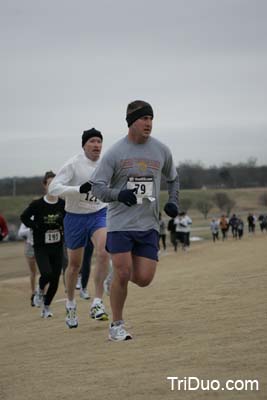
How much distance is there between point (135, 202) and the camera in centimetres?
767

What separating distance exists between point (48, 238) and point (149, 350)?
475cm

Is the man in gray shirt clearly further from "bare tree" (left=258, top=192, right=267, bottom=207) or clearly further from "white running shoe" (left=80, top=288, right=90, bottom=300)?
"bare tree" (left=258, top=192, right=267, bottom=207)

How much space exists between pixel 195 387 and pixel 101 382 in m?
0.88

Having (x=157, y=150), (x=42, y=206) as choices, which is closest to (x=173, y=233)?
(x=42, y=206)

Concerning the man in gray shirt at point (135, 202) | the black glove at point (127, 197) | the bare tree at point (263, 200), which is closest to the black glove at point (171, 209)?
the man in gray shirt at point (135, 202)

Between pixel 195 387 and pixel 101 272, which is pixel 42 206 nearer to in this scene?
pixel 101 272

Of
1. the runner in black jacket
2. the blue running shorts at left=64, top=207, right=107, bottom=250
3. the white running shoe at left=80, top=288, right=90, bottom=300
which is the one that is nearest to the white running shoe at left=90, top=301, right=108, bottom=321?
the blue running shorts at left=64, top=207, right=107, bottom=250

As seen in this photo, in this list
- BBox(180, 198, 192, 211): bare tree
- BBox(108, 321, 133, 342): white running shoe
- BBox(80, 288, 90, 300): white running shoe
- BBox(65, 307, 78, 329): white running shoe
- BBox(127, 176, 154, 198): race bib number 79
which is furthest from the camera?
BBox(180, 198, 192, 211): bare tree

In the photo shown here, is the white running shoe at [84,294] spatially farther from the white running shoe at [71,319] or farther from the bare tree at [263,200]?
the bare tree at [263,200]

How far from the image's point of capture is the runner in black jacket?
11617mm

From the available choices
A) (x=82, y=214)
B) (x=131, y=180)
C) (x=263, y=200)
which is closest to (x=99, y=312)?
(x=82, y=214)

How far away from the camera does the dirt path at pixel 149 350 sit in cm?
599

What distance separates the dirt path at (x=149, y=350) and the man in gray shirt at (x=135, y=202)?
626 mm

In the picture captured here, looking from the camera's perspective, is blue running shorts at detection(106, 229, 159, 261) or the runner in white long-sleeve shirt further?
the runner in white long-sleeve shirt
